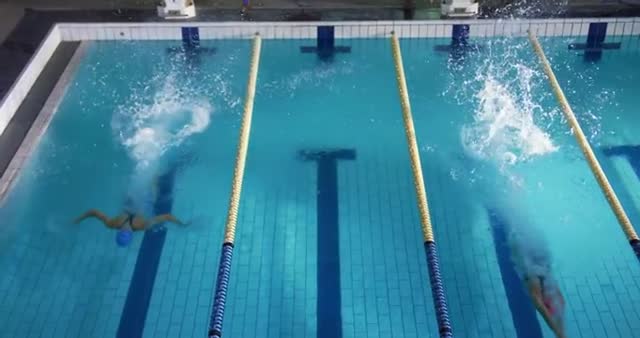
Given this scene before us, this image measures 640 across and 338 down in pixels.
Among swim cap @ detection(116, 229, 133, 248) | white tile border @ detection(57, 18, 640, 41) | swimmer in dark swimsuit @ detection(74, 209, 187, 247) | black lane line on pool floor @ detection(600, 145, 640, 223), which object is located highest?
white tile border @ detection(57, 18, 640, 41)

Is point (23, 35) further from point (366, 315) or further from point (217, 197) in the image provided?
point (366, 315)

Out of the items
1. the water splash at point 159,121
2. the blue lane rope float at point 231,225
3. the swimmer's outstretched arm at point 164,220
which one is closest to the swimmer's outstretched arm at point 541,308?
the blue lane rope float at point 231,225

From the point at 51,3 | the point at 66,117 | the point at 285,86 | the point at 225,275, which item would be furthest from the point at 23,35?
the point at 225,275

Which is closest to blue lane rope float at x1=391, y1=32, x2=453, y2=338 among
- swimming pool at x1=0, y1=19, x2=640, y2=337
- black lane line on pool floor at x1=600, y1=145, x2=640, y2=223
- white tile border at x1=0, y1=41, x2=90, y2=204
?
swimming pool at x1=0, y1=19, x2=640, y2=337

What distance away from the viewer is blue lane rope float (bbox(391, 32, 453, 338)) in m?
3.11

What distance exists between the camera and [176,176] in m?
4.87

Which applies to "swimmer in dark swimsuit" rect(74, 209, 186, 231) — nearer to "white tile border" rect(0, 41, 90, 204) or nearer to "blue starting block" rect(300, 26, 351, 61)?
"white tile border" rect(0, 41, 90, 204)

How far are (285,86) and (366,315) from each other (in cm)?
271

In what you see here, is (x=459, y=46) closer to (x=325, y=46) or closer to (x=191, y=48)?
(x=325, y=46)

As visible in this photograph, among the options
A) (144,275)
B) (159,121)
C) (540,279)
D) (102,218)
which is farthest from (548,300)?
(159,121)

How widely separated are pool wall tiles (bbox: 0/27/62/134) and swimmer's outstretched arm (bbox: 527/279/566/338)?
156 inches

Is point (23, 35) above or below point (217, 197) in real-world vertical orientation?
above

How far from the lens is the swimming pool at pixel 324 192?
12.5 ft

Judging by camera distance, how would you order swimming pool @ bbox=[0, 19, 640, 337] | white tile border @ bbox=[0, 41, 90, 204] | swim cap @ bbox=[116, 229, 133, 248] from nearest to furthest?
swimming pool @ bbox=[0, 19, 640, 337]
swim cap @ bbox=[116, 229, 133, 248]
white tile border @ bbox=[0, 41, 90, 204]
